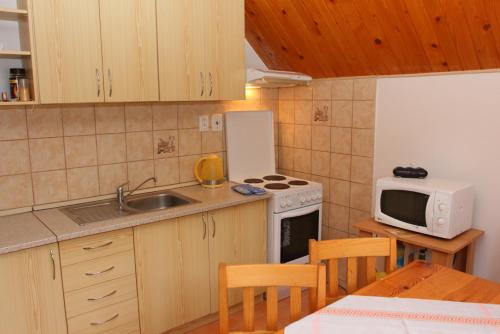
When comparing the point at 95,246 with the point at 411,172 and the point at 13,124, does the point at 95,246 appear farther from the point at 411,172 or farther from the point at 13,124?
the point at 411,172

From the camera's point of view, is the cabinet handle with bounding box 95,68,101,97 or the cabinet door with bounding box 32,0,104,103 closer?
the cabinet door with bounding box 32,0,104,103

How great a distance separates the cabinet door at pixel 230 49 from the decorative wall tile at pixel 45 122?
0.98m

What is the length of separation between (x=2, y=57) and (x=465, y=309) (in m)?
2.43

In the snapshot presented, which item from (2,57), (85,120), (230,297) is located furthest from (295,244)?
(2,57)

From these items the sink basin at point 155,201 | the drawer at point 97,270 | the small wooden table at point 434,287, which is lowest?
the drawer at point 97,270

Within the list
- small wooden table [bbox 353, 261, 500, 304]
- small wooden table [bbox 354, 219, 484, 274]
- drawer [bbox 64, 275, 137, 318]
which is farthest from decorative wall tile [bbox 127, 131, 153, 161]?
small wooden table [bbox 353, 261, 500, 304]

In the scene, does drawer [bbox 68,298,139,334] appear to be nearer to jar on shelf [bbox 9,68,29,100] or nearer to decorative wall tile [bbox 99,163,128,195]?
decorative wall tile [bbox 99,163,128,195]

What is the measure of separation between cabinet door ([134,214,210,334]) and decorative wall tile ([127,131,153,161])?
24.0 inches

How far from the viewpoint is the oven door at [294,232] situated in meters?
2.90

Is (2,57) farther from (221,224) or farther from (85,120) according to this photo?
(221,224)

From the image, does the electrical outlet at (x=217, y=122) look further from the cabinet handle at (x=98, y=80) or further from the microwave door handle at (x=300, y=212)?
the cabinet handle at (x=98, y=80)

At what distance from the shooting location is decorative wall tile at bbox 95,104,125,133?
2629 mm

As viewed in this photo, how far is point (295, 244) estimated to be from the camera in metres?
3.03

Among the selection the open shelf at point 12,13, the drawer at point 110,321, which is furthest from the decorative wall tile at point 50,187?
the open shelf at point 12,13
